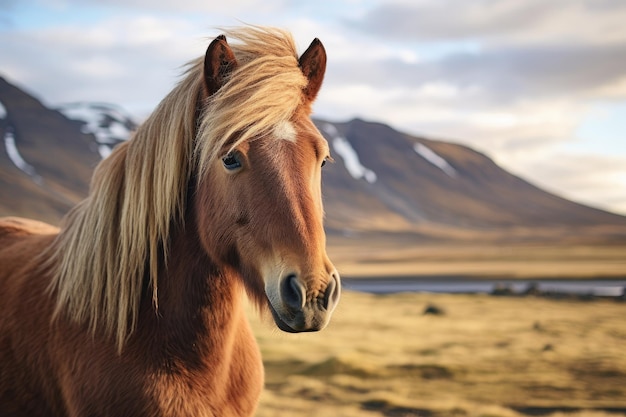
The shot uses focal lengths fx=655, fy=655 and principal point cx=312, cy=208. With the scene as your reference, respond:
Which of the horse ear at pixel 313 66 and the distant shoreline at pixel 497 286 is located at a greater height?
the distant shoreline at pixel 497 286

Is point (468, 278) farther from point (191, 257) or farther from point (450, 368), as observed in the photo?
point (191, 257)

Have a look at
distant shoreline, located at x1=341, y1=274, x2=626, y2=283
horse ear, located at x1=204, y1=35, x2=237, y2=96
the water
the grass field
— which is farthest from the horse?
distant shoreline, located at x1=341, y1=274, x2=626, y2=283

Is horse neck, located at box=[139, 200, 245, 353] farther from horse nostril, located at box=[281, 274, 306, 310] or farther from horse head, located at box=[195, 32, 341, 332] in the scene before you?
horse nostril, located at box=[281, 274, 306, 310]

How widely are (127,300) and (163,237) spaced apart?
414mm

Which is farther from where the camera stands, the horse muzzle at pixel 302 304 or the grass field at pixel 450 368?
the grass field at pixel 450 368

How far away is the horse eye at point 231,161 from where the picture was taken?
3.50 m

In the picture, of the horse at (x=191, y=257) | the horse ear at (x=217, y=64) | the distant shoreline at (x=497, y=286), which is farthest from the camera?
the distant shoreline at (x=497, y=286)

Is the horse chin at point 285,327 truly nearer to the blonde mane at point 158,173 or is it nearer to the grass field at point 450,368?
the grass field at point 450,368

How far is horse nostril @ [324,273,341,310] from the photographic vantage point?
10.3 feet

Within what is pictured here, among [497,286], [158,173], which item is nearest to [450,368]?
[158,173]

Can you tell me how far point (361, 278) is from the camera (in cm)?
9912

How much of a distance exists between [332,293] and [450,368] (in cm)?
1808

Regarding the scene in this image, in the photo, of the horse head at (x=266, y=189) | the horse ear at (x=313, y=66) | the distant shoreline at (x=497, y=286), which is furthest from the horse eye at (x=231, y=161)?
the distant shoreline at (x=497, y=286)

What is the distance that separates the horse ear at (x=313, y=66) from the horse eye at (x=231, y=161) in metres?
0.66
